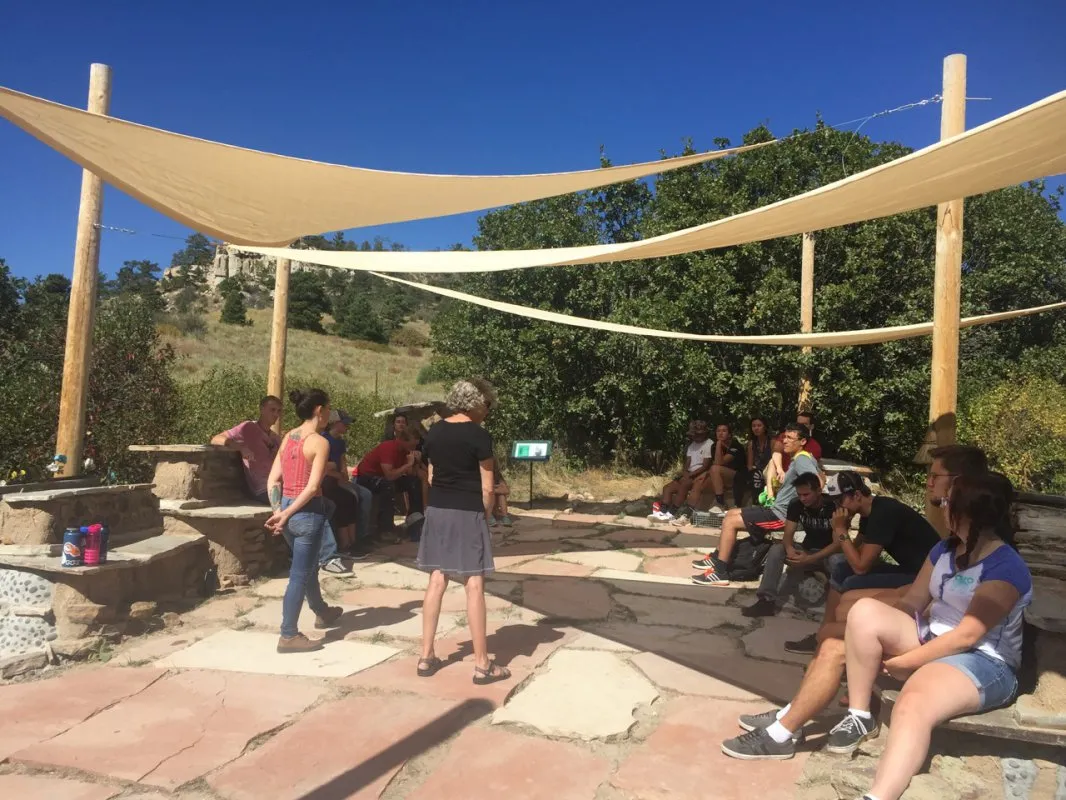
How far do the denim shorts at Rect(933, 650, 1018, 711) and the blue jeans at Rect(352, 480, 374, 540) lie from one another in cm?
380

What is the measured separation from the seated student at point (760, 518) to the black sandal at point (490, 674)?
1.92 metres

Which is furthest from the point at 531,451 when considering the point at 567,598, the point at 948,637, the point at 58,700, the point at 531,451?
the point at 948,637

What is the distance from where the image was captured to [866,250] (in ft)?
28.0

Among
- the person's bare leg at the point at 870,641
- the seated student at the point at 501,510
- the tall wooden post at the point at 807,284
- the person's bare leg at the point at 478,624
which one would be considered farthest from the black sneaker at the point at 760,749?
the tall wooden post at the point at 807,284

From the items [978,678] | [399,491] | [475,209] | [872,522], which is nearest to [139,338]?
[399,491]

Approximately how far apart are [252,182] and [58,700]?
216cm

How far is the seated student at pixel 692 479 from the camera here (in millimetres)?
6645

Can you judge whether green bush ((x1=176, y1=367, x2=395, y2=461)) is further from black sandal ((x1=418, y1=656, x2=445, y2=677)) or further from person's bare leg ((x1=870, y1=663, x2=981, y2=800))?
person's bare leg ((x1=870, y1=663, x2=981, y2=800))

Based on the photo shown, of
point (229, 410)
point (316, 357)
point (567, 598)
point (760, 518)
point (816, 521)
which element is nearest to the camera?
point (816, 521)

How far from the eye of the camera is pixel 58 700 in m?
2.52

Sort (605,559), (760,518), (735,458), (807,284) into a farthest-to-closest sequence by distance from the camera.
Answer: (807,284), (735,458), (605,559), (760,518)

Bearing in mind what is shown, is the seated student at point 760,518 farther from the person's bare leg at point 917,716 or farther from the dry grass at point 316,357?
the dry grass at point 316,357

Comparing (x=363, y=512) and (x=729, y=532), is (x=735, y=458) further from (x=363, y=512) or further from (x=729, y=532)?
(x=363, y=512)

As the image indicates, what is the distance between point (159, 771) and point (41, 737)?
483mm
